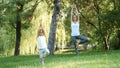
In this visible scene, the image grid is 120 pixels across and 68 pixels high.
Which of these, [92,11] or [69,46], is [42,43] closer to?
[92,11]

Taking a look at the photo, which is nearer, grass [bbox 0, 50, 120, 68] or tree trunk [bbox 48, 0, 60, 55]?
grass [bbox 0, 50, 120, 68]

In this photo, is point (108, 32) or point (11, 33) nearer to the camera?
point (108, 32)

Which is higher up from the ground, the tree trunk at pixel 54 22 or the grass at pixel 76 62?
the tree trunk at pixel 54 22

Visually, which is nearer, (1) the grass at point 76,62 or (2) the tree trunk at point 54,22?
(1) the grass at point 76,62

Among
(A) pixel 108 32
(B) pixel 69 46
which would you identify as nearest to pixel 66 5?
(A) pixel 108 32

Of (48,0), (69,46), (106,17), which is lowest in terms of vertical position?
(69,46)

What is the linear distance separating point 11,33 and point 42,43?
22.8m

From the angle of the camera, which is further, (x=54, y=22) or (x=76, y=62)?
(x=54, y=22)

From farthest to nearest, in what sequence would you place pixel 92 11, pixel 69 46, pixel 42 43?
1. pixel 69 46
2. pixel 92 11
3. pixel 42 43

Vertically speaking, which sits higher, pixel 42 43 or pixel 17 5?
pixel 17 5

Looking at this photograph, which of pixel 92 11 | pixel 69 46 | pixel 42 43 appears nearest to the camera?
pixel 42 43

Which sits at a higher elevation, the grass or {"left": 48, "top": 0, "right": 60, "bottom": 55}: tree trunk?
{"left": 48, "top": 0, "right": 60, "bottom": 55}: tree trunk

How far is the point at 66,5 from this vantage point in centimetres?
3125

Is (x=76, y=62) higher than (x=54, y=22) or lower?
lower
